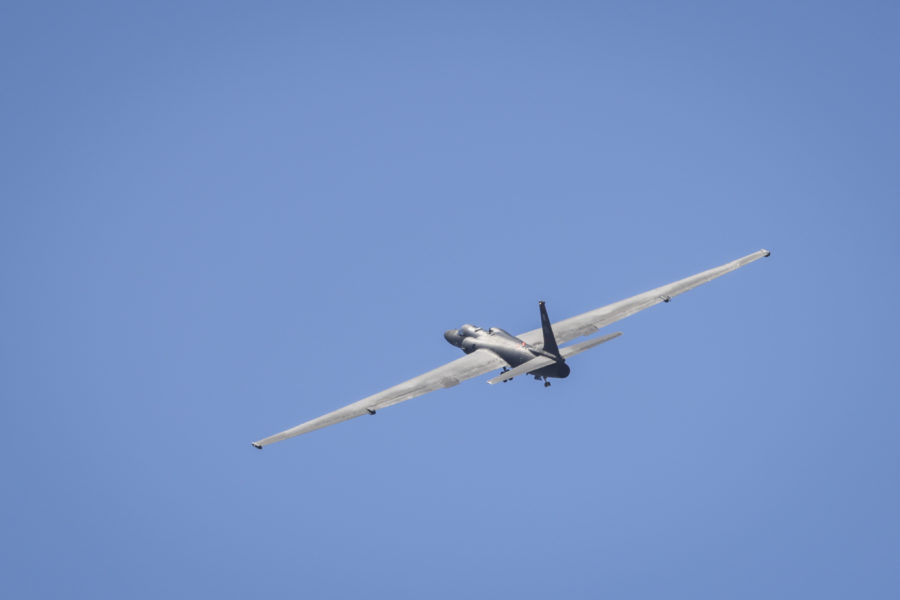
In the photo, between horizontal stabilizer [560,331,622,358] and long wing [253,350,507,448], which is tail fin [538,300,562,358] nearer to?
horizontal stabilizer [560,331,622,358]

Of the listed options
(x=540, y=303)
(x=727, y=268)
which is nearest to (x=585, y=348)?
(x=540, y=303)

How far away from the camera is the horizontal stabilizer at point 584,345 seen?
3317 inches

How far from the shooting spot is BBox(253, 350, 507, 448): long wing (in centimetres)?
8494

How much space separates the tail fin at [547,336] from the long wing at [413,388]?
21.0ft

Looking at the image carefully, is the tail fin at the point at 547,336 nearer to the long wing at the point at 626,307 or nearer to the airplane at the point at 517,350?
the airplane at the point at 517,350

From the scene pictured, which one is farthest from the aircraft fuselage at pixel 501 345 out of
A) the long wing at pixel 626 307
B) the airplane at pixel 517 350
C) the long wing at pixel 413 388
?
the long wing at pixel 626 307

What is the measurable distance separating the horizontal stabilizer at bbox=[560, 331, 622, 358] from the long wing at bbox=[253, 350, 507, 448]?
24.9 feet

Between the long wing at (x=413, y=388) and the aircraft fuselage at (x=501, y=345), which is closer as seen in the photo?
the long wing at (x=413, y=388)

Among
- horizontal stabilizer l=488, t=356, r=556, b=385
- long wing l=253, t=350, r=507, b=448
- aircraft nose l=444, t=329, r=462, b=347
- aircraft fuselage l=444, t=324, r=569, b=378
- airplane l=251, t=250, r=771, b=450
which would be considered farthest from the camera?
aircraft nose l=444, t=329, r=462, b=347

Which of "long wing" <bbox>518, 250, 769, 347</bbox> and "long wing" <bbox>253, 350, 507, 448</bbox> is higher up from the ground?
"long wing" <bbox>518, 250, 769, 347</bbox>

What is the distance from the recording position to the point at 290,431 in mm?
84375

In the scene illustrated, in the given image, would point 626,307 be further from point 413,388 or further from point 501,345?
point 413,388

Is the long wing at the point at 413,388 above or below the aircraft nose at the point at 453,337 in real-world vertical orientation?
below

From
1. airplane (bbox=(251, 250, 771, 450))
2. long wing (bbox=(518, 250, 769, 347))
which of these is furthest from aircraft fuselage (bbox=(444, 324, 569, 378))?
long wing (bbox=(518, 250, 769, 347))
